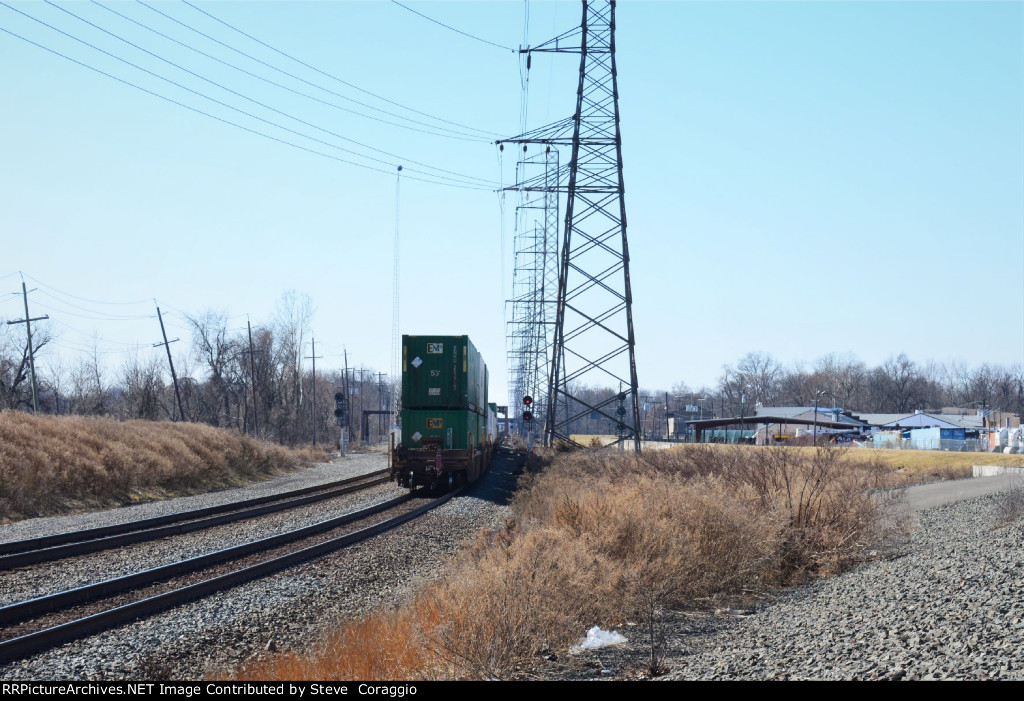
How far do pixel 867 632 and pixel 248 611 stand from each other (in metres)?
6.70

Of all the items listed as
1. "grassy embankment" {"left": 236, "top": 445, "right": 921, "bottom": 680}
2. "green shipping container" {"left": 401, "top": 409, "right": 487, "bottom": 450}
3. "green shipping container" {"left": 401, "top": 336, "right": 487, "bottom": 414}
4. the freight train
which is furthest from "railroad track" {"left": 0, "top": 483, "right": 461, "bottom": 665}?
"green shipping container" {"left": 401, "top": 336, "right": 487, "bottom": 414}

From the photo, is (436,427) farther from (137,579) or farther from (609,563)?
(609,563)

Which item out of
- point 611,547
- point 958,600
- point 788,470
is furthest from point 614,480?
point 958,600

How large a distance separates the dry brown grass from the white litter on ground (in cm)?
1778

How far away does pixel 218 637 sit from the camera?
355 inches

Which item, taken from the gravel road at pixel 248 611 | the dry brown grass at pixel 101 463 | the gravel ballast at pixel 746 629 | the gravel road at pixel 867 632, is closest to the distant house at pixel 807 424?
the dry brown grass at pixel 101 463

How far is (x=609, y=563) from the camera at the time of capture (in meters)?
11.0

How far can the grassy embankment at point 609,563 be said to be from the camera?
7.97m

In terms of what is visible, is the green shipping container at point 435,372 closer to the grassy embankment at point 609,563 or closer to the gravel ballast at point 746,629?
the grassy embankment at point 609,563

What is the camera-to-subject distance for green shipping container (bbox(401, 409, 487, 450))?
26953 mm

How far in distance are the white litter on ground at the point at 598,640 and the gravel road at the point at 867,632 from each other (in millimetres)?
147

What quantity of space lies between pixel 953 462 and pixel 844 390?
11728 cm

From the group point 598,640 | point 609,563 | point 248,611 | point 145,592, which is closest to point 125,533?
point 145,592

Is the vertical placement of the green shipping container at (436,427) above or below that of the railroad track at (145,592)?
above
